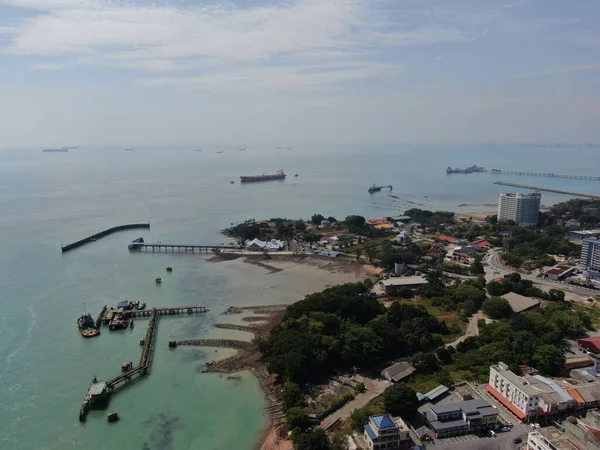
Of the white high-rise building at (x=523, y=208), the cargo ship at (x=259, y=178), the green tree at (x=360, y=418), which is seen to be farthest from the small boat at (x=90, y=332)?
the cargo ship at (x=259, y=178)

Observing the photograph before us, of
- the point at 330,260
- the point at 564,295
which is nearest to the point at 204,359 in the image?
the point at 330,260

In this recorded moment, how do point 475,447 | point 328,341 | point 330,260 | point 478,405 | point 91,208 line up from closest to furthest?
point 475,447
point 478,405
point 328,341
point 330,260
point 91,208

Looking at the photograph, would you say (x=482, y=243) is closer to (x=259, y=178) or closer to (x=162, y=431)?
(x=162, y=431)

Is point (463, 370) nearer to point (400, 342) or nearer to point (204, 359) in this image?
point (400, 342)

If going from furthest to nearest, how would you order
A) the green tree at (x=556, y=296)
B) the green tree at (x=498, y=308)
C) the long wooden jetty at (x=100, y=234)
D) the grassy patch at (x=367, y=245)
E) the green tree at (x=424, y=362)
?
the grassy patch at (x=367, y=245) → the long wooden jetty at (x=100, y=234) → the green tree at (x=556, y=296) → the green tree at (x=498, y=308) → the green tree at (x=424, y=362)

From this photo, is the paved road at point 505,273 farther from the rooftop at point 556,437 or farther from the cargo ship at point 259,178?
the cargo ship at point 259,178

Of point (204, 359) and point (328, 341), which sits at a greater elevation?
point (328, 341)

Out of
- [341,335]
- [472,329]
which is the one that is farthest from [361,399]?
[472,329]
